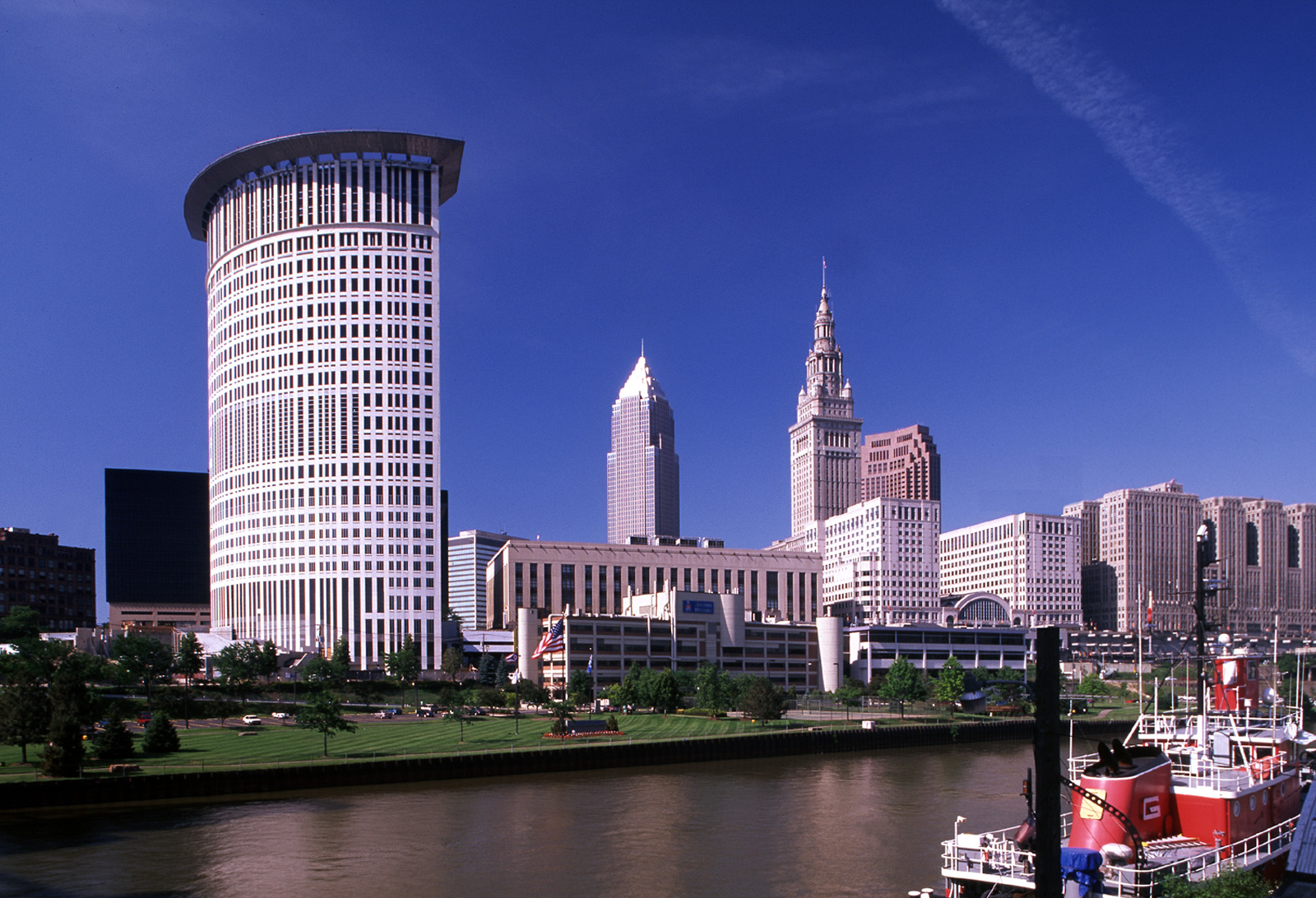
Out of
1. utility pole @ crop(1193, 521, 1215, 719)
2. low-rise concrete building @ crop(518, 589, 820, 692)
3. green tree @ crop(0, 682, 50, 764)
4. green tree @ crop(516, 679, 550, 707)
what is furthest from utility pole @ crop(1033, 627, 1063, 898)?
low-rise concrete building @ crop(518, 589, 820, 692)

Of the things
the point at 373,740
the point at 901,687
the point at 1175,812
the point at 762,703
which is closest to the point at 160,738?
the point at 373,740

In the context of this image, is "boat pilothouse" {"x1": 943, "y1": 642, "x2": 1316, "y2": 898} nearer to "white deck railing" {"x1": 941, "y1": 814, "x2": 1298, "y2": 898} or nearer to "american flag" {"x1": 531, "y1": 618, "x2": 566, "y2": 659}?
"white deck railing" {"x1": 941, "y1": 814, "x2": 1298, "y2": 898}

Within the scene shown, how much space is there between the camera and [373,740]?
10362cm

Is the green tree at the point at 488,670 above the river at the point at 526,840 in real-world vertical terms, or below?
below

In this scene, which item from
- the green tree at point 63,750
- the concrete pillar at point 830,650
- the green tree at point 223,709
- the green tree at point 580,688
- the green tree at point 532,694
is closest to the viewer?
the green tree at point 63,750

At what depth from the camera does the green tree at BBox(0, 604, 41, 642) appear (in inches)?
6304

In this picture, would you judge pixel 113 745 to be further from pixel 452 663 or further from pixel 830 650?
pixel 830 650

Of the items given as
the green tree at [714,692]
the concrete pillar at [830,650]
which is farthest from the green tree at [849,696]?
the green tree at [714,692]

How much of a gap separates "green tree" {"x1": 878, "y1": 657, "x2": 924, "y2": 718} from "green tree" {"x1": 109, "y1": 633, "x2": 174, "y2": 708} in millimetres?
97398

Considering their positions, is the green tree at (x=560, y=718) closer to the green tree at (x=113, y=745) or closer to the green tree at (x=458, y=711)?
the green tree at (x=458, y=711)

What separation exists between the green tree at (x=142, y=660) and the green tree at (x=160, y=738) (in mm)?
41128

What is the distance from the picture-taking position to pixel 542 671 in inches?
7018

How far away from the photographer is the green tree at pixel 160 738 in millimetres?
90562

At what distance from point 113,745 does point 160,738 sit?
5198 millimetres
